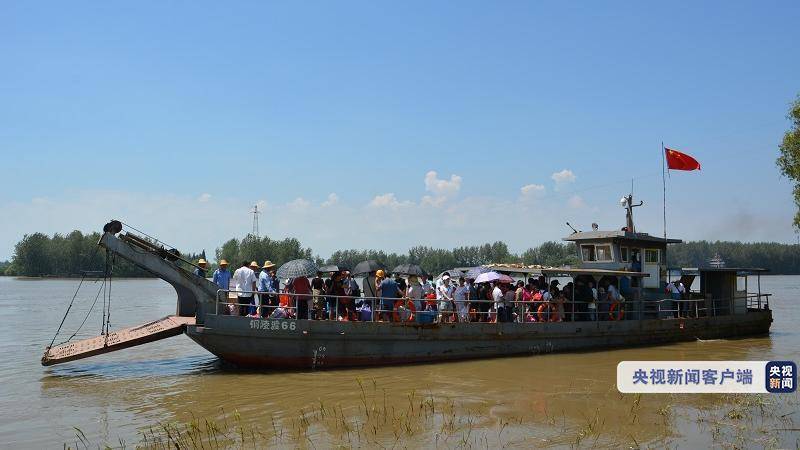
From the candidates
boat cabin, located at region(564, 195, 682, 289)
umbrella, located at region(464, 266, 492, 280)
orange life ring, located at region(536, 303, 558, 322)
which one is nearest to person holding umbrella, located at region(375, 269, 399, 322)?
umbrella, located at region(464, 266, 492, 280)

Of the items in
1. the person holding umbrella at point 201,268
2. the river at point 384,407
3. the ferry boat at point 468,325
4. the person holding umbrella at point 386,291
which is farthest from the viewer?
the person holding umbrella at point 386,291

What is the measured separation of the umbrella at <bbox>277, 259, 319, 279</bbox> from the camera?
14023 millimetres

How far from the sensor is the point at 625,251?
19.0m

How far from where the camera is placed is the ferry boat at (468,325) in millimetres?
13086

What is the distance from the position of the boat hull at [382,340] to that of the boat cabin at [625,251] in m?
2.09

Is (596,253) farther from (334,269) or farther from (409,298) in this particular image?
(334,269)

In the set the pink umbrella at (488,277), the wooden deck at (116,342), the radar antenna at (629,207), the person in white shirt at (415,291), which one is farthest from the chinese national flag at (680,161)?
the wooden deck at (116,342)

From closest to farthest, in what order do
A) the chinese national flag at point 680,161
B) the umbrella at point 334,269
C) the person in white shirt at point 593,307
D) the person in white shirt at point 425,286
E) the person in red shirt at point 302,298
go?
1. the person in red shirt at point 302,298
2. the umbrella at point 334,269
3. the person in white shirt at point 425,286
4. the person in white shirt at point 593,307
5. the chinese national flag at point 680,161

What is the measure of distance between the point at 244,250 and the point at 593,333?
7724cm

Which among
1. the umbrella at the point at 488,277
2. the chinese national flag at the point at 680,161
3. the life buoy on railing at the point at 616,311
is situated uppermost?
the chinese national flag at the point at 680,161

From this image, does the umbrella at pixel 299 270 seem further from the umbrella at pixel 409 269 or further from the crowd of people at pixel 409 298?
the umbrella at pixel 409 269

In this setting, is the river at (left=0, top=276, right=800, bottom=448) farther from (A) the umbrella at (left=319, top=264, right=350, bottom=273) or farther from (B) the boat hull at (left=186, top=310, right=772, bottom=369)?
(A) the umbrella at (left=319, top=264, right=350, bottom=273)

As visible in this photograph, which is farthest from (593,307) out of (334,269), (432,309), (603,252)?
(334,269)

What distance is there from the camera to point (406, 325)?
14.3 m
